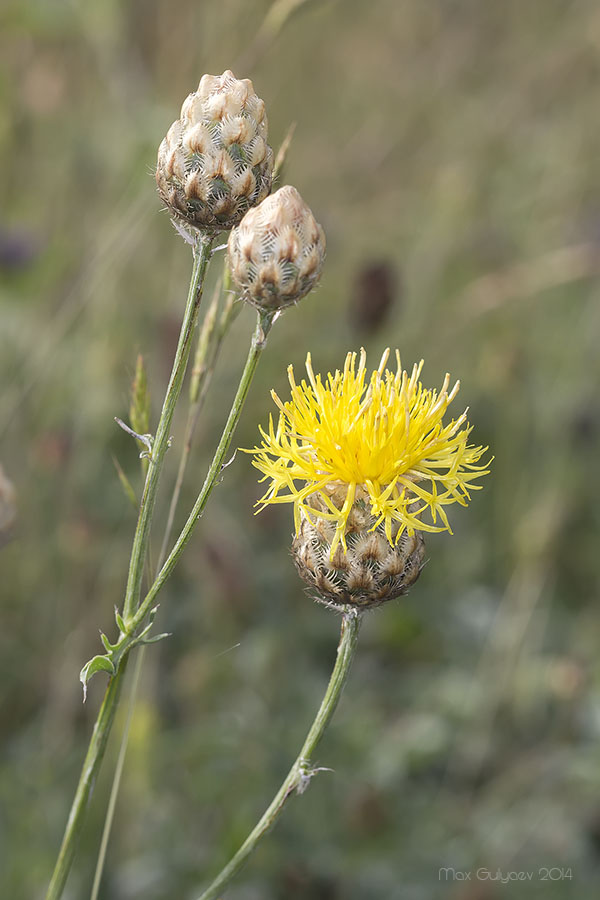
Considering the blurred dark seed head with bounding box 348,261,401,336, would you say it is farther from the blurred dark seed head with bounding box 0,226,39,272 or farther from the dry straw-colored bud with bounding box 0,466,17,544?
the dry straw-colored bud with bounding box 0,466,17,544

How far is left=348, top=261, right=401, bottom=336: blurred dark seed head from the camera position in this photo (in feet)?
10.0

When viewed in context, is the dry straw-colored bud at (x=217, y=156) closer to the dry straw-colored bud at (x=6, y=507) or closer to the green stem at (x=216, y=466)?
the green stem at (x=216, y=466)

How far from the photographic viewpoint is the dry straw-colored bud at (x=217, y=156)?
1164 millimetres

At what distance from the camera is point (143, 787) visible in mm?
2555

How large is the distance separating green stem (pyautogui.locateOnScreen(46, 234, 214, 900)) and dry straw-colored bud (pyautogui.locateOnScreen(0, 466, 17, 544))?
1.88ft

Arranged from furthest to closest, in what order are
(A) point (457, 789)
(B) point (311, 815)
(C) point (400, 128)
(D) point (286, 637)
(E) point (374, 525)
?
1. (C) point (400, 128)
2. (D) point (286, 637)
3. (A) point (457, 789)
4. (B) point (311, 815)
5. (E) point (374, 525)

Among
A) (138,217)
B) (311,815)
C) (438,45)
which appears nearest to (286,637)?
(311,815)

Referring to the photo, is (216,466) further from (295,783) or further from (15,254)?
(15,254)

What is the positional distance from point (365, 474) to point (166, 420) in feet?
1.12

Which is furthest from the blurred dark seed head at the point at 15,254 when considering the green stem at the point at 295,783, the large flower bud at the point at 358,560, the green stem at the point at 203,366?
the green stem at the point at 295,783

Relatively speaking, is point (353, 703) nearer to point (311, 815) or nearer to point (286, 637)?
point (286, 637)

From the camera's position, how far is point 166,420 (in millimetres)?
1114

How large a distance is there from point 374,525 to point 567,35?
507 cm

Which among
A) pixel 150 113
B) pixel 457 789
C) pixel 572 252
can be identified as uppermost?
pixel 572 252
